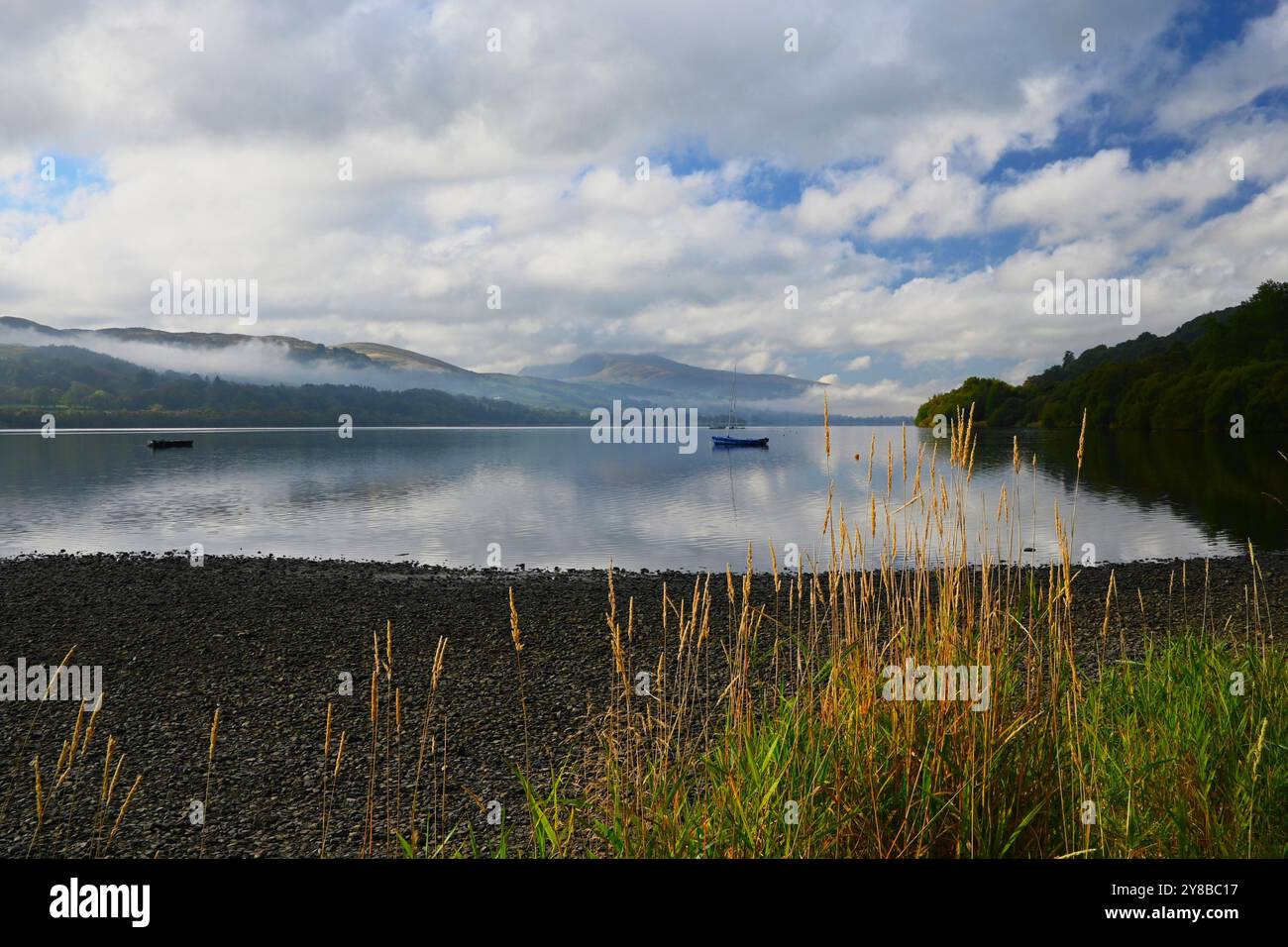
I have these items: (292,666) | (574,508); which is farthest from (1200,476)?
(292,666)

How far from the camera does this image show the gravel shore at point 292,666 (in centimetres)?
752

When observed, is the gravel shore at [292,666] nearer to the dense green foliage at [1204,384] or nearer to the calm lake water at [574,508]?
the calm lake water at [574,508]

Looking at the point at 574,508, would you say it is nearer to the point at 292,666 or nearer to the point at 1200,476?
the point at 292,666

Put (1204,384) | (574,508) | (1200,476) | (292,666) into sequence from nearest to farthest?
1. (292,666)
2. (574,508)
3. (1200,476)
4. (1204,384)

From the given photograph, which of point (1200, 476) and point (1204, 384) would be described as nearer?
point (1200, 476)

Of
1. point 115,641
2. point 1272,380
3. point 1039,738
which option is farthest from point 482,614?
point 1272,380

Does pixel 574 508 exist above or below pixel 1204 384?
below

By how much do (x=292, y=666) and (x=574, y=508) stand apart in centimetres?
3367

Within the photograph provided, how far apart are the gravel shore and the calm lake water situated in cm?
498

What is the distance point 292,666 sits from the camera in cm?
1279

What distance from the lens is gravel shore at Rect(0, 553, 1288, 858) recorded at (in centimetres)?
752

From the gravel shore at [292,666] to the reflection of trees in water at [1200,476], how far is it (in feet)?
38.3

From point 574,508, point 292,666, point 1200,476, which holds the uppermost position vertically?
point 1200,476
